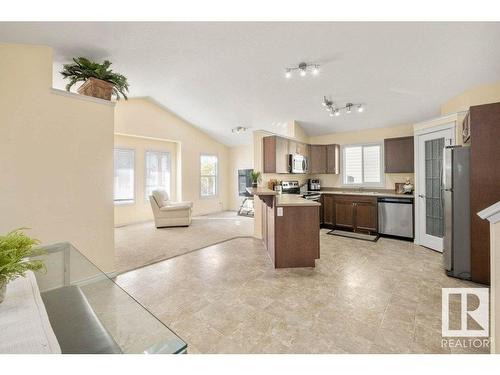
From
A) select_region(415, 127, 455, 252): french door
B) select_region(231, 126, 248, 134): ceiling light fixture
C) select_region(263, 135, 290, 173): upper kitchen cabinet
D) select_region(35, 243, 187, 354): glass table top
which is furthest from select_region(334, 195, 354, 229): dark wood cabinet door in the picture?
select_region(35, 243, 187, 354): glass table top

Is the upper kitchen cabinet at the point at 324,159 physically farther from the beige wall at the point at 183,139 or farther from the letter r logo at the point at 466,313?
the beige wall at the point at 183,139

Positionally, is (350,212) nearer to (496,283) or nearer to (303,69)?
(303,69)

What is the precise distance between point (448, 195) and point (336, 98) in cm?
249

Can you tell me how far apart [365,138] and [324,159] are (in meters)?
1.08

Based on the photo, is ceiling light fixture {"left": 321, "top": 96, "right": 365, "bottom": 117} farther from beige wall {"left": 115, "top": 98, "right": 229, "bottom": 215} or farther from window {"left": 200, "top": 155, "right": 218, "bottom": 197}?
window {"left": 200, "top": 155, "right": 218, "bottom": 197}

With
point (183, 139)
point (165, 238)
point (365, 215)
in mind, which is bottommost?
point (165, 238)

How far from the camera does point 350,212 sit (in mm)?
5070

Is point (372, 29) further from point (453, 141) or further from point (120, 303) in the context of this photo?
point (120, 303)

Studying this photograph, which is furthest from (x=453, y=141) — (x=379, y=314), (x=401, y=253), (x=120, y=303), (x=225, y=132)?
(x=225, y=132)

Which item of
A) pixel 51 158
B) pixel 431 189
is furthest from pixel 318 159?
pixel 51 158

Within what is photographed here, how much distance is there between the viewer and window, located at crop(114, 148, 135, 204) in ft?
19.7

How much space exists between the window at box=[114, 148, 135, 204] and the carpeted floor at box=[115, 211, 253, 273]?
82cm

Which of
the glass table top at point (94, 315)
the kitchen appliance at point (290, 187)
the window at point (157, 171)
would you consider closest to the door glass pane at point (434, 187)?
the kitchen appliance at point (290, 187)

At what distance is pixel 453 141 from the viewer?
3521 millimetres
